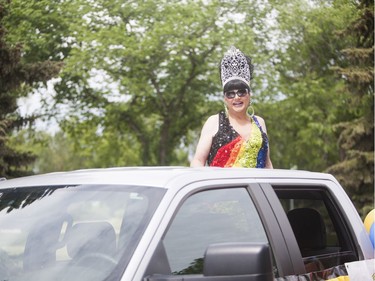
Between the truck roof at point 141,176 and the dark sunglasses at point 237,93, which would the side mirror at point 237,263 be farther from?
the dark sunglasses at point 237,93

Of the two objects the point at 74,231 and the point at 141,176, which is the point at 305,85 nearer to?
the point at 141,176

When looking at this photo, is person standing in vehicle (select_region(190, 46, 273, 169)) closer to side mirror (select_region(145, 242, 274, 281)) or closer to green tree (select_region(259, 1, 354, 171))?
side mirror (select_region(145, 242, 274, 281))

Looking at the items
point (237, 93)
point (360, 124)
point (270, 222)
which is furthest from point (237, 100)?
point (360, 124)

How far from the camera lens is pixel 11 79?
41.9 ft

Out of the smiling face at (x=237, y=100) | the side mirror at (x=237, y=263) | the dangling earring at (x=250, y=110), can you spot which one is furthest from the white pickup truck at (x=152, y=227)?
the dangling earring at (x=250, y=110)

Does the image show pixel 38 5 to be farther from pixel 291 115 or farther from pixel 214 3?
pixel 291 115

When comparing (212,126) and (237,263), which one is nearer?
(237,263)

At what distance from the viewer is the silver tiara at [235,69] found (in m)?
5.42

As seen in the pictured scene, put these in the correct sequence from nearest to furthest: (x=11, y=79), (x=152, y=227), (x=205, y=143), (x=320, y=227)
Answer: (x=152, y=227), (x=320, y=227), (x=205, y=143), (x=11, y=79)

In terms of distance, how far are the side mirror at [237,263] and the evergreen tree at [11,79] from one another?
9.02 m

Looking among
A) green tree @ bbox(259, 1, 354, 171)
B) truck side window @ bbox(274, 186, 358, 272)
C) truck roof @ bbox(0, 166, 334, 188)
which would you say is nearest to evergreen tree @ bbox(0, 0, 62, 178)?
truck side window @ bbox(274, 186, 358, 272)

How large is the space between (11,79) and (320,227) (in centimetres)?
938

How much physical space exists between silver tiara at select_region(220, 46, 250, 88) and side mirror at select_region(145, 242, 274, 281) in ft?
9.12

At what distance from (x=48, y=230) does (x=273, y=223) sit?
1.01 meters
